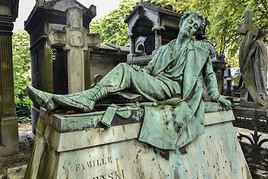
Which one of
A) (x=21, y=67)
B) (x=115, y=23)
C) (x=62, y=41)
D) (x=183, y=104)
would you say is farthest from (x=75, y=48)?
(x=115, y=23)

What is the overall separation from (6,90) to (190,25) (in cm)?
401

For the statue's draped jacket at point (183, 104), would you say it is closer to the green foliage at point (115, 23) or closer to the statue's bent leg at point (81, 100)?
the statue's bent leg at point (81, 100)

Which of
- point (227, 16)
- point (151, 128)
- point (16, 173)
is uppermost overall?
point (227, 16)

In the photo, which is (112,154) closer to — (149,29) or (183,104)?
(183,104)

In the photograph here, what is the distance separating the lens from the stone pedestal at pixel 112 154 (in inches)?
81.6

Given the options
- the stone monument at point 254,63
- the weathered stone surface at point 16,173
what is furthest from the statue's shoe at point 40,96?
the stone monument at point 254,63

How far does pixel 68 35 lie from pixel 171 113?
3.52 meters

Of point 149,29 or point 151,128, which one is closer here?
point 151,128

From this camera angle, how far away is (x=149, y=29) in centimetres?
908

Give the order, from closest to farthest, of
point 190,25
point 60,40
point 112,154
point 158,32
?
point 112,154, point 190,25, point 60,40, point 158,32

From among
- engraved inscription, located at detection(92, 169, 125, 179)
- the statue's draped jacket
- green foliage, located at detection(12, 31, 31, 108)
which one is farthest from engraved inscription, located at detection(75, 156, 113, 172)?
green foliage, located at detection(12, 31, 31, 108)

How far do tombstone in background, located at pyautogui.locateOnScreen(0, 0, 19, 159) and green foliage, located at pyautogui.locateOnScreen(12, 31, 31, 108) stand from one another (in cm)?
417

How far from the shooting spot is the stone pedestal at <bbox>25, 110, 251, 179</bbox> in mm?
2072

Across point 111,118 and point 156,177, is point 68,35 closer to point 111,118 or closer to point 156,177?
point 111,118
